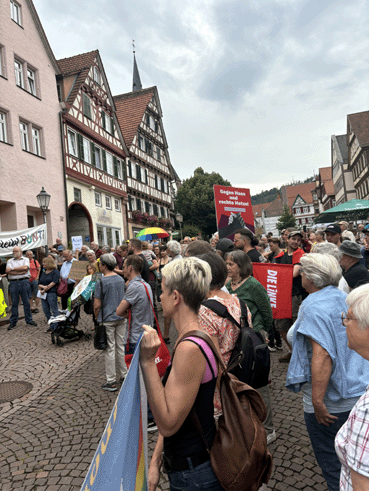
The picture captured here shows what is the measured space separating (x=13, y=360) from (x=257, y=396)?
656 cm

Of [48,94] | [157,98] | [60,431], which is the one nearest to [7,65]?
[48,94]

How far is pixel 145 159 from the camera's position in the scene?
32.2 m

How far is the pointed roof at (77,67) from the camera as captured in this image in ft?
69.9

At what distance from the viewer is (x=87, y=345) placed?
8078 millimetres

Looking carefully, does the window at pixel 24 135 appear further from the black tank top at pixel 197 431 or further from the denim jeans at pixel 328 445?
the black tank top at pixel 197 431

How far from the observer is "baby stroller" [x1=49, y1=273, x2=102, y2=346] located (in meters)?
8.10

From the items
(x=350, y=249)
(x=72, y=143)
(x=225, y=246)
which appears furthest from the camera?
(x=72, y=143)

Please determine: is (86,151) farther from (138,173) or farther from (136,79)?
(136,79)

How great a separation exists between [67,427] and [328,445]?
302cm

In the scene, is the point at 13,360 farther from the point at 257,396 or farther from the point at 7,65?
the point at 7,65

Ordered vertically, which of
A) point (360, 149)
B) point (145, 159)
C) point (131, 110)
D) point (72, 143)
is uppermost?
point (131, 110)

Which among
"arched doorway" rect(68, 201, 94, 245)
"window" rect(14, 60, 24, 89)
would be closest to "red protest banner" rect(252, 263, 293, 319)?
"window" rect(14, 60, 24, 89)

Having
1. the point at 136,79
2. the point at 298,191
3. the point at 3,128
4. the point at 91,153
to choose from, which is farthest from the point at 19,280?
the point at 298,191

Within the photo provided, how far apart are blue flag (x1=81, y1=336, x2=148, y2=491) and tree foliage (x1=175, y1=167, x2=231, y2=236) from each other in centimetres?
4381
